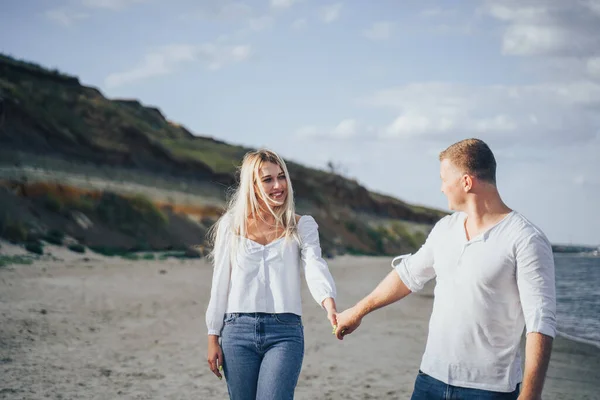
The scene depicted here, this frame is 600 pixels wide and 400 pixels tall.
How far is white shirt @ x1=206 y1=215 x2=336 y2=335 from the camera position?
156 inches

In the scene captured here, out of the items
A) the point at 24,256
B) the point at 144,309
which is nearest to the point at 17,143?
the point at 24,256

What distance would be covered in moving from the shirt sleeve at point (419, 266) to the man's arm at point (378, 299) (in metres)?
0.05

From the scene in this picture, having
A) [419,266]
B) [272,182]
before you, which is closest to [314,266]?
[272,182]

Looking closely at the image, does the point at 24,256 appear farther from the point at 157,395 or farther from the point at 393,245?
the point at 393,245

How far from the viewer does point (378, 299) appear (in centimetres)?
396

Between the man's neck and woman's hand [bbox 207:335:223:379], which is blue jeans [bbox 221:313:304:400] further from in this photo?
the man's neck

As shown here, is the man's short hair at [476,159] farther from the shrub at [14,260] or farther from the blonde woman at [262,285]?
the shrub at [14,260]

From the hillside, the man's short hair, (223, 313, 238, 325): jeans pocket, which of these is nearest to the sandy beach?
(223, 313, 238, 325): jeans pocket

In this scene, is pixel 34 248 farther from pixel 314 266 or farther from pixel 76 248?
pixel 314 266

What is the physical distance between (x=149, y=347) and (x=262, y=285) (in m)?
7.29

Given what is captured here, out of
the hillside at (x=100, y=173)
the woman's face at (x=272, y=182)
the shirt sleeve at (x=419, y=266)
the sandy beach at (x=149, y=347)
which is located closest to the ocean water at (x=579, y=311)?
the sandy beach at (x=149, y=347)

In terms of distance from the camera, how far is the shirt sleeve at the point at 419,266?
3.64 meters

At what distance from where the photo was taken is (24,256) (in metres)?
20.5

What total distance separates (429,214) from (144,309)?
6670cm
